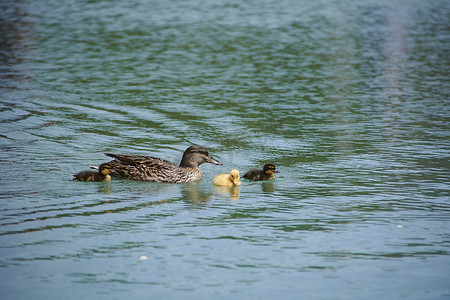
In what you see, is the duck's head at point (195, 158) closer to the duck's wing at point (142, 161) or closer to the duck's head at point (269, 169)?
the duck's wing at point (142, 161)

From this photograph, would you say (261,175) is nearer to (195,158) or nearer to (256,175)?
(256,175)

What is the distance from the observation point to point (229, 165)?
11.7 m

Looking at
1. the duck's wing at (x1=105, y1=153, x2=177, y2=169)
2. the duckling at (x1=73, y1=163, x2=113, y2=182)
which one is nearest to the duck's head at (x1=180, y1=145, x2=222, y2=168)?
the duck's wing at (x1=105, y1=153, x2=177, y2=169)

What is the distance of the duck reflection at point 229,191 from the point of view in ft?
31.6

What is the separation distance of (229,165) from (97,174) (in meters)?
2.42

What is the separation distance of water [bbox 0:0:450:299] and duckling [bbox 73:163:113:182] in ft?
0.55

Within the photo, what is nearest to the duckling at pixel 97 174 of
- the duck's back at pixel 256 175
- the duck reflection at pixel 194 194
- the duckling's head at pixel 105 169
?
the duckling's head at pixel 105 169

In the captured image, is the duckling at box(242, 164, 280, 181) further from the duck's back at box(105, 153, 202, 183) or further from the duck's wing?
the duck's wing

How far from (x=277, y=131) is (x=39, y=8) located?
92.4 ft

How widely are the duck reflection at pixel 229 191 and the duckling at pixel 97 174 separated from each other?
1.56 metres

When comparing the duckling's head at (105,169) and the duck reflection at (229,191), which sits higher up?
the duckling's head at (105,169)

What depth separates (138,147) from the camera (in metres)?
12.5

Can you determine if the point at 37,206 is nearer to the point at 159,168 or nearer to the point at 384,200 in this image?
the point at 159,168

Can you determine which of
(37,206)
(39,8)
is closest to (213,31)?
(39,8)
